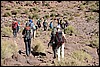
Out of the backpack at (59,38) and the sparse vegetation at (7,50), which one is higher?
the backpack at (59,38)

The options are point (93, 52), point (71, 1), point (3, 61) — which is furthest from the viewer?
point (71, 1)

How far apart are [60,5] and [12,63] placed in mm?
52693

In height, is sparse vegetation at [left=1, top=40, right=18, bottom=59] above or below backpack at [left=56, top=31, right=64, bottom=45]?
below

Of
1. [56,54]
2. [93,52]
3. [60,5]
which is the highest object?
[56,54]

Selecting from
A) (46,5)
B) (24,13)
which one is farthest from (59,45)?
(46,5)

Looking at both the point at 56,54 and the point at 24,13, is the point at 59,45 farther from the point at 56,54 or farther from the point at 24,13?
the point at 24,13

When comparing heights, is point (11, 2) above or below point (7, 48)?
below

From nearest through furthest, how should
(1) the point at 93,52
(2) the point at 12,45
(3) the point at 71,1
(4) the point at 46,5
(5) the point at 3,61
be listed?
(5) the point at 3,61 < (2) the point at 12,45 < (1) the point at 93,52 < (4) the point at 46,5 < (3) the point at 71,1

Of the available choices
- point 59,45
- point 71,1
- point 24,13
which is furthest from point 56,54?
point 71,1

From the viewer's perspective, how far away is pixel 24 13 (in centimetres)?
5431

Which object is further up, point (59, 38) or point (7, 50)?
point (59, 38)

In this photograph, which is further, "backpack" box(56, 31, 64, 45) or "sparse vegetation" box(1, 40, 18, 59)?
"backpack" box(56, 31, 64, 45)

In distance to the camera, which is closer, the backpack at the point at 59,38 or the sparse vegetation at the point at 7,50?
the sparse vegetation at the point at 7,50

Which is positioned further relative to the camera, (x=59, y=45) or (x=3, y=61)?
(x=59, y=45)
